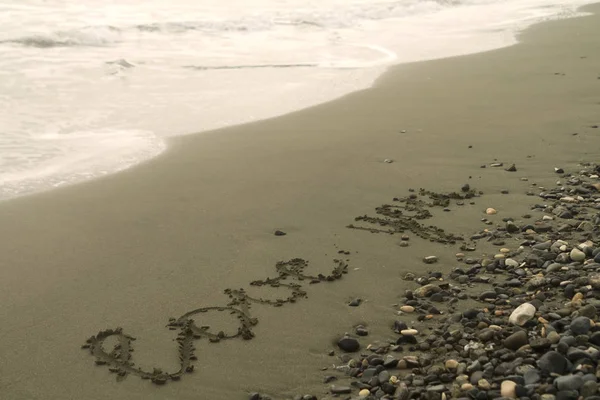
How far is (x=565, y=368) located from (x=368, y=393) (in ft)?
2.88

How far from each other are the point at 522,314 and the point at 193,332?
1.77m

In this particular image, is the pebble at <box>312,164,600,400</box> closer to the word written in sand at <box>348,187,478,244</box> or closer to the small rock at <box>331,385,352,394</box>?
the small rock at <box>331,385,352,394</box>

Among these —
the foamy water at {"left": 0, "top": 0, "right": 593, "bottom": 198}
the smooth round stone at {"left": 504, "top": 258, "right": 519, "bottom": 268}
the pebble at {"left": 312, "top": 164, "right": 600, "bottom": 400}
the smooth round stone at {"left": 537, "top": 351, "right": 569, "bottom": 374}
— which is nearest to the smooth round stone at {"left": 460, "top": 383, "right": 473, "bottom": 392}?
the pebble at {"left": 312, "top": 164, "right": 600, "bottom": 400}

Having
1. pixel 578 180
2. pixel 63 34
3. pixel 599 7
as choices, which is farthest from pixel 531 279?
pixel 599 7

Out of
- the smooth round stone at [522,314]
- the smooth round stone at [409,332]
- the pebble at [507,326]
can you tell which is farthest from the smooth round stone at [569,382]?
the smooth round stone at [409,332]

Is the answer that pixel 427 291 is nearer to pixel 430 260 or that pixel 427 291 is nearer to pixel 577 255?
pixel 430 260

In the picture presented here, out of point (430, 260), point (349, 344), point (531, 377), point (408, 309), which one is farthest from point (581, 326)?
point (430, 260)

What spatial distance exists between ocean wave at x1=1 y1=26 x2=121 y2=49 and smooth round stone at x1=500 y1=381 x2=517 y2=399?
460 inches

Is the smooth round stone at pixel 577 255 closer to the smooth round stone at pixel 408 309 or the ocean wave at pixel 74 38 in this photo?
the smooth round stone at pixel 408 309

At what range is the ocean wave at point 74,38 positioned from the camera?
13.0 meters

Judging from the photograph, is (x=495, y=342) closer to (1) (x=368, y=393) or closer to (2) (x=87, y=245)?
(1) (x=368, y=393)

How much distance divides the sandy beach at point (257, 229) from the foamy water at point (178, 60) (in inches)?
32.8

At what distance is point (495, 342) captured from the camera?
3496mm

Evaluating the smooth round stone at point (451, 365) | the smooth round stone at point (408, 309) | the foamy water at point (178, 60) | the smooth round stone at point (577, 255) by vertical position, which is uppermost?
the foamy water at point (178, 60)
